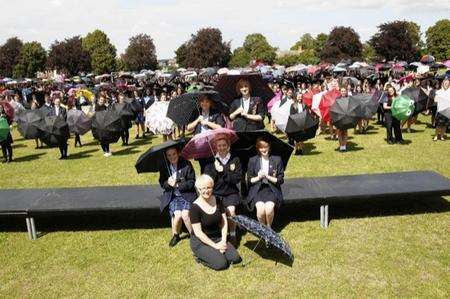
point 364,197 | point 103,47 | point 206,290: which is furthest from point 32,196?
point 103,47

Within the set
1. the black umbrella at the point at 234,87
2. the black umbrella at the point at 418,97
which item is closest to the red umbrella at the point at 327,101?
the black umbrella at the point at 418,97

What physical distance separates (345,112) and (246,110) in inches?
202

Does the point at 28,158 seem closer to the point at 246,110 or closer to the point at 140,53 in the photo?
the point at 246,110

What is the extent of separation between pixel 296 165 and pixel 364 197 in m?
5.08

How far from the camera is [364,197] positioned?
8008mm

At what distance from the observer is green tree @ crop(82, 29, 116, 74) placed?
322 ft

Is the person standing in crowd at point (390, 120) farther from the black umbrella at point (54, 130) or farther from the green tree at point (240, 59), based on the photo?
the green tree at point (240, 59)

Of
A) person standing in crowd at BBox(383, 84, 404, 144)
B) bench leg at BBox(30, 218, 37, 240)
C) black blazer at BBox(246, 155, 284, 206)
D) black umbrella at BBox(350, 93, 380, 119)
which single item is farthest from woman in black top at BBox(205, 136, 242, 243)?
person standing in crowd at BBox(383, 84, 404, 144)

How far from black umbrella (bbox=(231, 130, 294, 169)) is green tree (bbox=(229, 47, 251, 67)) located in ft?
332

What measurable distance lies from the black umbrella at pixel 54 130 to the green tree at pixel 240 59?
94.7 metres

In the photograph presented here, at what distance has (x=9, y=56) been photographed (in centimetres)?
9569

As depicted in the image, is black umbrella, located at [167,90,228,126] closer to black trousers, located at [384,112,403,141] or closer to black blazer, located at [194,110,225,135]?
black blazer, located at [194,110,225,135]

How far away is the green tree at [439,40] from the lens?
10144cm

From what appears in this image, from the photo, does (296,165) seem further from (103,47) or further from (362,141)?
(103,47)
